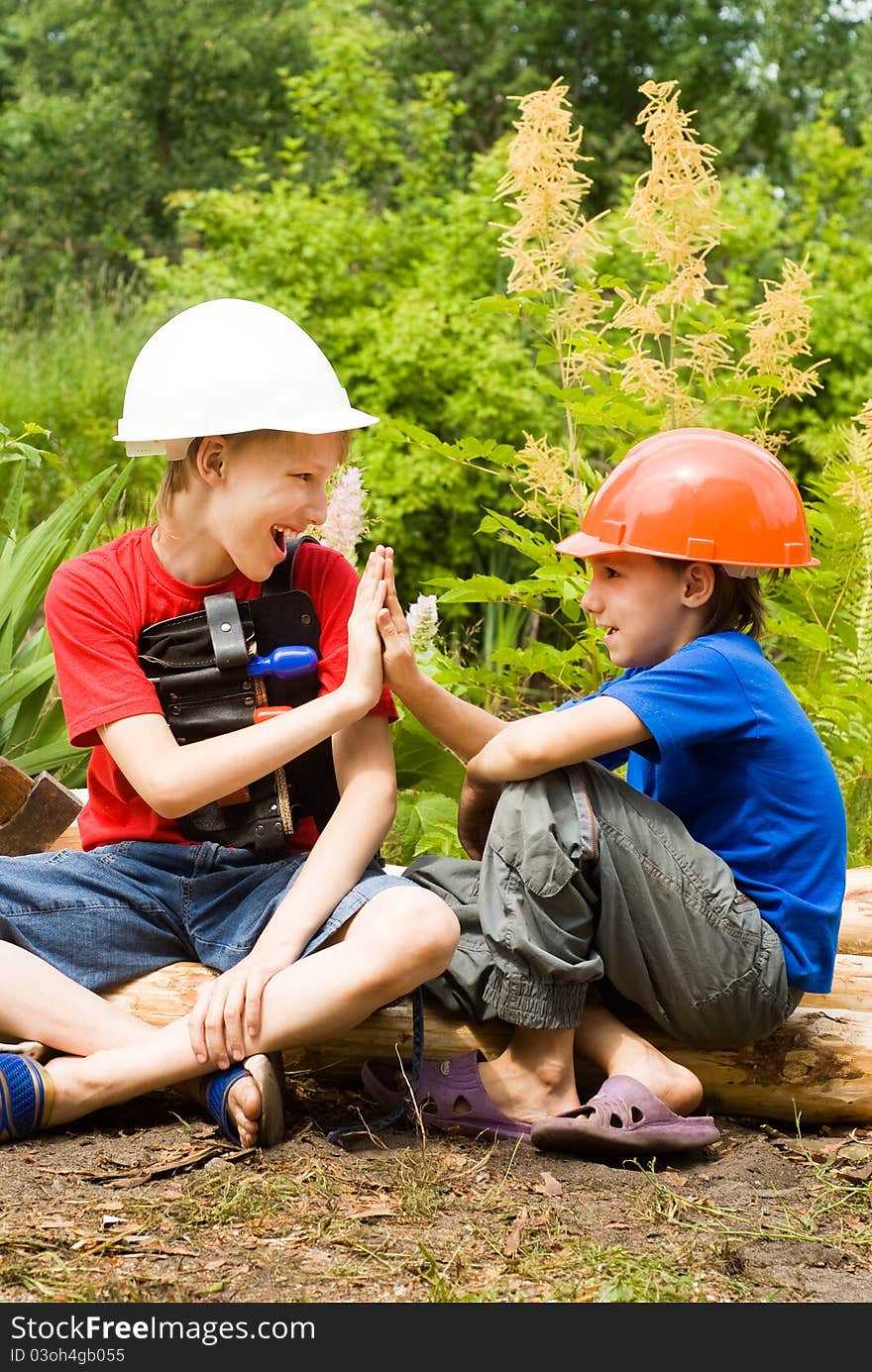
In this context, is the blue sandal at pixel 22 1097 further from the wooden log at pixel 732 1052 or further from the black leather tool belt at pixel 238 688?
the black leather tool belt at pixel 238 688

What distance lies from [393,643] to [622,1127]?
93cm

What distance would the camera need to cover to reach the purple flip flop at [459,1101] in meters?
2.49

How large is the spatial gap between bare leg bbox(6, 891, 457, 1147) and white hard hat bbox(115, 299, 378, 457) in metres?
0.88

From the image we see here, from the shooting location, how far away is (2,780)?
3.22 meters

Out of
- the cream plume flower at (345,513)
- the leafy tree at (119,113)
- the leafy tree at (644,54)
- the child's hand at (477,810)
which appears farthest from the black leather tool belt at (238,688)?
the leafy tree at (644,54)

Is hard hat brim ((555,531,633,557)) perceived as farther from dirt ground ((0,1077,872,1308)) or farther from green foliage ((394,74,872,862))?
dirt ground ((0,1077,872,1308))

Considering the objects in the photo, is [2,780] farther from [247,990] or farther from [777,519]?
[777,519]

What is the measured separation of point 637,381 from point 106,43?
17635mm

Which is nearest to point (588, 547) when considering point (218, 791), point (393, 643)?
point (393, 643)

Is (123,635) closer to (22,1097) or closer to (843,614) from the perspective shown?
(22,1097)

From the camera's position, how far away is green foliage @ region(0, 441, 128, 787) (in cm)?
376

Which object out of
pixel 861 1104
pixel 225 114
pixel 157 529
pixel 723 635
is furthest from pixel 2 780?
pixel 225 114

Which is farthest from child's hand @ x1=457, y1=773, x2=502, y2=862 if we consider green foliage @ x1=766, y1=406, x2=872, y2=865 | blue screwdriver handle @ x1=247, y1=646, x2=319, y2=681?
green foliage @ x1=766, y1=406, x2=872, y2=865

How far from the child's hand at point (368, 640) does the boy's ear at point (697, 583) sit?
22.4 inches
